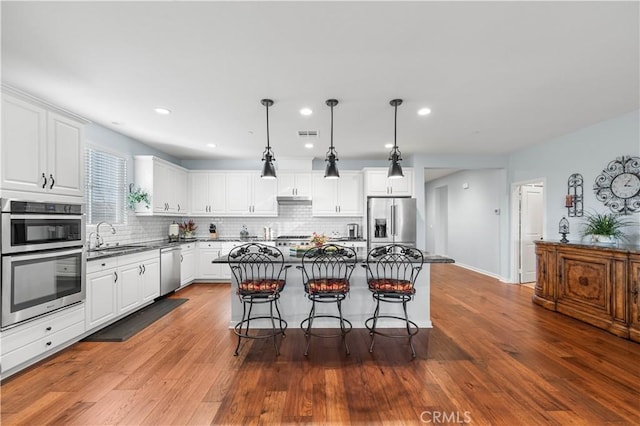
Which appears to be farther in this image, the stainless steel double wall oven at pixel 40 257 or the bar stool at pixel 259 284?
the bar stool at pixel 259 284

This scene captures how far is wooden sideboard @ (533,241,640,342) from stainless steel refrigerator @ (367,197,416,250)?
2011 millimetres

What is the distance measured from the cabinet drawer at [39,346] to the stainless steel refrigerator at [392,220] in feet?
14.3

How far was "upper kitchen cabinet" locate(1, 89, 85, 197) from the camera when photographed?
2.43 m

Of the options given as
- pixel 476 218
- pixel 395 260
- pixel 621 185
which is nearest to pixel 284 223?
pixel 395 260

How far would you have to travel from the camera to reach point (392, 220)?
5664 millimetres

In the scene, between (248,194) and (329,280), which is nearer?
(329,280)

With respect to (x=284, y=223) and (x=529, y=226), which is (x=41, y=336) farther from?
(x=529, y=226)

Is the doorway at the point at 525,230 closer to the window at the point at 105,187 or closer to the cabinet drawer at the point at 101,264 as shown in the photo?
the cabinet drawer at the point at 101,264

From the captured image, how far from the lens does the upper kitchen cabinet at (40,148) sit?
2.43 metres

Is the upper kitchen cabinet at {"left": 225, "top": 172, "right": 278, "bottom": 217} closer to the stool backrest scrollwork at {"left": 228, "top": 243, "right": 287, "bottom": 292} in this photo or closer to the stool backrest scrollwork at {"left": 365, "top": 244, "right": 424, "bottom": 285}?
the stool backrest scrollwork at {"left": 228, "top": 243, "right": 287, "bottom": 292}

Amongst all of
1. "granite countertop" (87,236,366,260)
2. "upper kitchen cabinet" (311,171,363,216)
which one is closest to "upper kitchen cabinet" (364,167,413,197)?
"upper kitchen cabinet" (311,171,363,216)

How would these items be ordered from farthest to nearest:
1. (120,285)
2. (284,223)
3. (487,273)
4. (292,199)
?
(487,273) < (284,223) < (292,199) < (120,285)

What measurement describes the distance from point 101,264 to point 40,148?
136cm

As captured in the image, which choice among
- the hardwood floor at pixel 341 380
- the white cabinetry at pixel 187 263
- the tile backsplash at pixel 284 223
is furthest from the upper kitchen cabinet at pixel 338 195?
the hardwood floor at pixel 341 380
